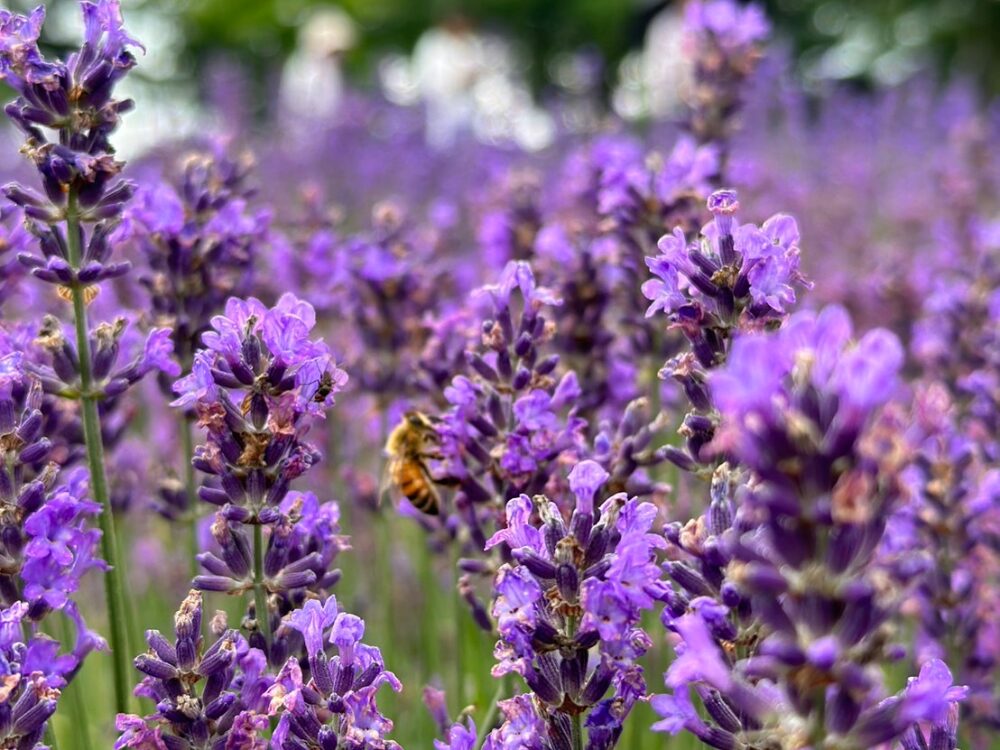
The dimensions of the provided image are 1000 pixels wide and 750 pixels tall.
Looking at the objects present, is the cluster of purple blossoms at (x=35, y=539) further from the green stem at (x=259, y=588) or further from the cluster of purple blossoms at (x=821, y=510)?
the cluster of purple blossoms at (x=821, y=510)

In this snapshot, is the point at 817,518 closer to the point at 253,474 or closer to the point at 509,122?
the point at 253,474

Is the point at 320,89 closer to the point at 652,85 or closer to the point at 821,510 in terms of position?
the point at 652,85

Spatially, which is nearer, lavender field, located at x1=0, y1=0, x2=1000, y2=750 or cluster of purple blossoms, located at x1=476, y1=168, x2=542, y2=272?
lavender field, located at x1=0, y1=0, x2=1000, y2=750

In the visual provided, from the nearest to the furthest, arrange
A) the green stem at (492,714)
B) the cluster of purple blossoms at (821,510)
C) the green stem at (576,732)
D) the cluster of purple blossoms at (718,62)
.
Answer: the cluster of purple blossoms at (821,510) → the green stem at (576,732) → the green stem at (492,714) → the cluster of purple blossoms at (718,62)

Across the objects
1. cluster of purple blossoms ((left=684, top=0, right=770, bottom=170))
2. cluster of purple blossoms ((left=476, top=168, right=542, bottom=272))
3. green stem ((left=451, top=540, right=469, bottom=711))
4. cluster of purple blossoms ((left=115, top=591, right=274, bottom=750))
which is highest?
cluster of purple blossoms ((left=684, top=0, right=770, bottom=170))

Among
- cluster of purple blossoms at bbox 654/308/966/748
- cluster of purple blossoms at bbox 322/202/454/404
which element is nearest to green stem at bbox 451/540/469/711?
cluster of purple blossoms at bbox 322/202/454/404

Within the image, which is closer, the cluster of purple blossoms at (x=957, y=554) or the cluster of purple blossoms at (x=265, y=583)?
the cluster of purple blossoms at (x=265, y=583)

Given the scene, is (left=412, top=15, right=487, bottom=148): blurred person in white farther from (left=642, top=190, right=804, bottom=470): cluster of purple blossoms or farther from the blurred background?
→ (left=642, top=190, right=804, bottom=470): cluster of purple blossoms

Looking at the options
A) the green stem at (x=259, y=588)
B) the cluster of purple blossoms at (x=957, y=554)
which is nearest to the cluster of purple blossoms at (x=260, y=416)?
the green stem at (x=259, y=588)
